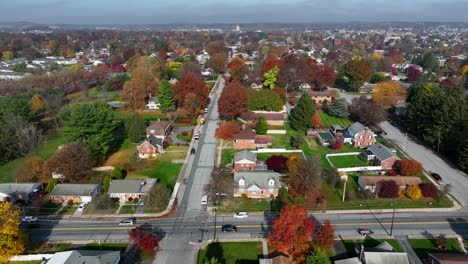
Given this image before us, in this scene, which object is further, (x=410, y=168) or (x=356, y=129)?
(x=356, y=129)

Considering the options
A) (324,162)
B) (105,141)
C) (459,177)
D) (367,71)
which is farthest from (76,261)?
(367,71)

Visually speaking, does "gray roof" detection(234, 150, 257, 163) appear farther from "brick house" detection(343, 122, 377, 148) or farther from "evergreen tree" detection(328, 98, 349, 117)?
"evergreen tree" detection(328, 98, 349, 117)

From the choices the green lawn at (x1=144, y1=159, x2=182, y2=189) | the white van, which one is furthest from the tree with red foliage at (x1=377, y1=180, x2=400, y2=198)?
the green lawn at (x1=144, y1=159, x2=182, y2=189)

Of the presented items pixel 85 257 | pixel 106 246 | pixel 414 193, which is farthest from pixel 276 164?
pixel 85 257

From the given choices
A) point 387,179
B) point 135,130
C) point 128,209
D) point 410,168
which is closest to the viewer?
point 128,209

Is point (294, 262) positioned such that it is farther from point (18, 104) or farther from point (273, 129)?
point (18, 104)

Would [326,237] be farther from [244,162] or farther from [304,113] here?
[304,113]
